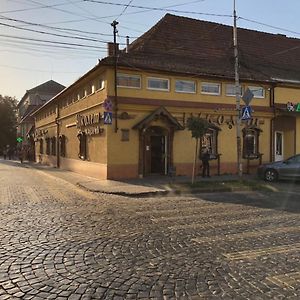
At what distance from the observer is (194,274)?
562cm

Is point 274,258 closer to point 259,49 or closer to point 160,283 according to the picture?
point 160,283

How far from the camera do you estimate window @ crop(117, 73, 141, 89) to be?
19.3 metres

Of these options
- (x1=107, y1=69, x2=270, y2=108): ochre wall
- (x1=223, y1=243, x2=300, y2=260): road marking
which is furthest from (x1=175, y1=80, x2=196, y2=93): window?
(x1=223, y1=243, x2=300, y2=260): road marking

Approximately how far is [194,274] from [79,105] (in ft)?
66.8

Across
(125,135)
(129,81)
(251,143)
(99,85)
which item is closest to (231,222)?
(125,135)

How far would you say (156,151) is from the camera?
20766 mm

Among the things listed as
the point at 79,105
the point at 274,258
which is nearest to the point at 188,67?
the point at 79,105

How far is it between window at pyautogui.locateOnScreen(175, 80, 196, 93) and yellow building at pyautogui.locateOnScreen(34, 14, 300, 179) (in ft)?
0.17

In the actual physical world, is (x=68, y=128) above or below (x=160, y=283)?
above

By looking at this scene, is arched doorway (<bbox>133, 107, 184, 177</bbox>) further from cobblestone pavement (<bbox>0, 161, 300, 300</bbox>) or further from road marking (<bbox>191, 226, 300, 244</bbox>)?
road marking (<bbox>191, 226, 300, 244</bbox>)

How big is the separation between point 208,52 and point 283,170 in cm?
834

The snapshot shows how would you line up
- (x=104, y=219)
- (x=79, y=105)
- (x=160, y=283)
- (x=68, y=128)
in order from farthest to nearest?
1. (x=68, y=128)
2. (x=79, y=105)
3. (x=104, y=219)
4. (x=160, y=283)

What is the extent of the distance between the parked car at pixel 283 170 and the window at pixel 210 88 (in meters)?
4.80

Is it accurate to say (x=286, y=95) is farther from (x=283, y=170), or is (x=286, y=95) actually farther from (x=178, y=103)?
(x=178, y=103)
